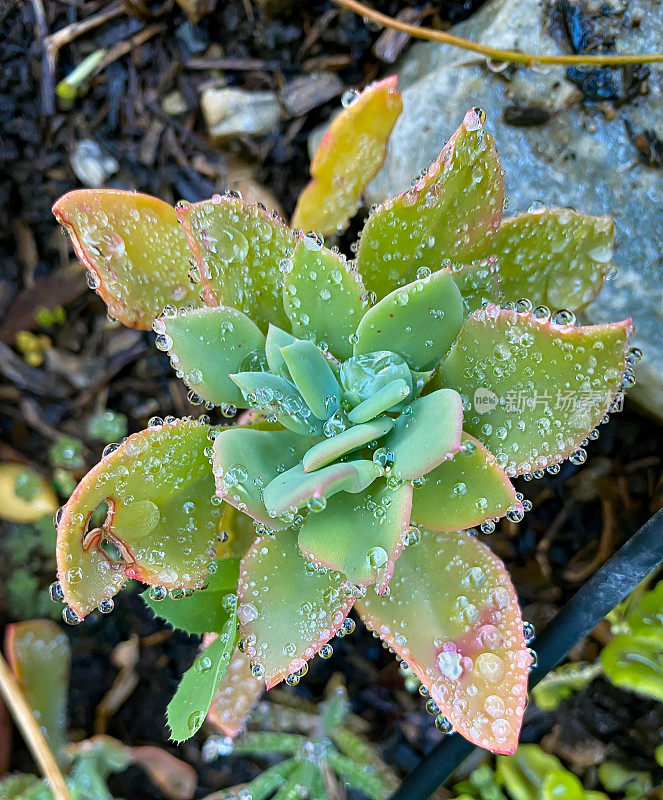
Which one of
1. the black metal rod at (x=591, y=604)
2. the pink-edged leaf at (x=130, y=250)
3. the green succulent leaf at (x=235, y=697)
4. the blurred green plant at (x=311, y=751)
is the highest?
the pink-edged leaf at (x=130, y=250)

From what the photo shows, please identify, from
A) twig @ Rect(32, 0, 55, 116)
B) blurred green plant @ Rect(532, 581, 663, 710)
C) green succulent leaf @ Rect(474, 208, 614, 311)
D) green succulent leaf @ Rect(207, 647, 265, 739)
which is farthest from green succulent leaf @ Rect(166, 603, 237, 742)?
twig @ Rect(32, 0, 55, 116)

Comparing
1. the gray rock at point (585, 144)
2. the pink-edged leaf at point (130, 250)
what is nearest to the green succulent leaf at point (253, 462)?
the pink-edged leaf at point (130, 250)

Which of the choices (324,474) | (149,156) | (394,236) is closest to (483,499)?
(324,474)

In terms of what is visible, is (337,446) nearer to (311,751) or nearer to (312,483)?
(312,483)

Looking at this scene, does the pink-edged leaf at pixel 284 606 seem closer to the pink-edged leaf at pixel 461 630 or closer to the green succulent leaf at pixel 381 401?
the pink-edged leaf at pixel 461 630

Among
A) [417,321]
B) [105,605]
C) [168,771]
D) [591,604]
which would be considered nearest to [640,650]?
[591,604]

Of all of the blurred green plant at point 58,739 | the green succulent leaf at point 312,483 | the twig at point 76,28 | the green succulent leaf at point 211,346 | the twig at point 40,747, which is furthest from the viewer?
the twig at point 76,28
